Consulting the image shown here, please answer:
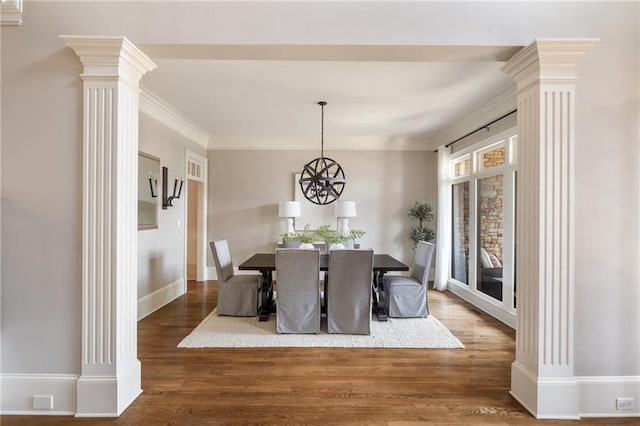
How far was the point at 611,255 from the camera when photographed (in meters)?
2.08

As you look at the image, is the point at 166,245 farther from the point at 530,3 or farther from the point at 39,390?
the point at 530,3

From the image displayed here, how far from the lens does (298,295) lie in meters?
3.50

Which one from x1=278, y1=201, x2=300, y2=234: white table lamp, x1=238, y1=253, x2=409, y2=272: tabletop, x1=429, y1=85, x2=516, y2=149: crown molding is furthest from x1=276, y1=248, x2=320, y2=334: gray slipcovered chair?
x1=429, y1=85, x2=516, y2=149: crown molding

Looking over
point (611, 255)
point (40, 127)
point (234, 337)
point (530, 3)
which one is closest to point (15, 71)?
point (40, 127)

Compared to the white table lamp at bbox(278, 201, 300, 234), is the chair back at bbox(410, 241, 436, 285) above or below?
below

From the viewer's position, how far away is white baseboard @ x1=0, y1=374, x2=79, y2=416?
6.77ft

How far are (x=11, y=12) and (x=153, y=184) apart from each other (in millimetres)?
2433

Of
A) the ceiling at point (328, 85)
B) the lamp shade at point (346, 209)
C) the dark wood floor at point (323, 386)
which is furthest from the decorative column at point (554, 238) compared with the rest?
the lamp shade at point (346, 209)

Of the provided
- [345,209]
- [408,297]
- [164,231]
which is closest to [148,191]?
[164,231]

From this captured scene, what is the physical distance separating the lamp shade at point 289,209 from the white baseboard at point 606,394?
14.4 ft

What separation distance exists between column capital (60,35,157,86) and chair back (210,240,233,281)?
7.52 feet

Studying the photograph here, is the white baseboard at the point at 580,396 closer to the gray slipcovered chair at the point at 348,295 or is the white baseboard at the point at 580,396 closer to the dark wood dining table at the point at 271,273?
the gray slipcovered chair at the point at 348,295

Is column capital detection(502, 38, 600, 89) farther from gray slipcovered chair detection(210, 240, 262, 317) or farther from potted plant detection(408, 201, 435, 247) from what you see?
potted plant detection(408, 201, 435, 247)

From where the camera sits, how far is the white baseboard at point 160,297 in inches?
159
